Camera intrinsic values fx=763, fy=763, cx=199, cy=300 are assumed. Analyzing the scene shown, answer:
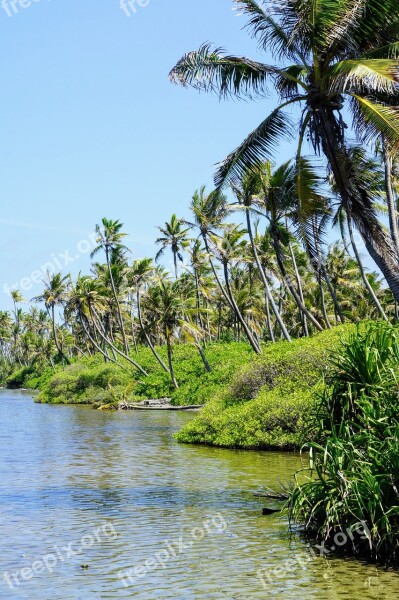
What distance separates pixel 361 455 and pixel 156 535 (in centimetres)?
383

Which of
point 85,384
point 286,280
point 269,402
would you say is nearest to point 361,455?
point 269,402

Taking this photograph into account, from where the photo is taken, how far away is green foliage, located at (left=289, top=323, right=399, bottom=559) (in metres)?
9.77

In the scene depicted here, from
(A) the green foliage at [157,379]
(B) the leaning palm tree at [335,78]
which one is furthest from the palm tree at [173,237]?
(B) the leaning palm tree at [335,78]

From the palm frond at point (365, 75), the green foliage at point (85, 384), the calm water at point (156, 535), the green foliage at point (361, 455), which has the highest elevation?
the palm frond at point (365, 75)

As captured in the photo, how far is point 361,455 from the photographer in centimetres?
1029

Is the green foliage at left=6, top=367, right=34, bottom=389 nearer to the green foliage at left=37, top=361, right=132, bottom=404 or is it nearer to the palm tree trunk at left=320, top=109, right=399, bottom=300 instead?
the green foliage at left=37, top=361, right=132, bottom=404

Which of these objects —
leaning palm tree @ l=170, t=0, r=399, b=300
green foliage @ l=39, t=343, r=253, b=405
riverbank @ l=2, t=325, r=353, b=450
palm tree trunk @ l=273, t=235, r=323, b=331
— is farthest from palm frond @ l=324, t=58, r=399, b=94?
green foliage @ l=39, t=343, r=253, b=405

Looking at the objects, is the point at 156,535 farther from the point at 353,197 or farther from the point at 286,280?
the point at 286,280

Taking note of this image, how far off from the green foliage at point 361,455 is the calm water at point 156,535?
1.62 feet

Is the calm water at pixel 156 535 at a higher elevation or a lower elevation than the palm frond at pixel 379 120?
lower

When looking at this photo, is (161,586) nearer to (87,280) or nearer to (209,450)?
(209,450)

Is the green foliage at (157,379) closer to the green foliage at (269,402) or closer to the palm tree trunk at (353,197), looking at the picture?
the green foliage at (269,402)

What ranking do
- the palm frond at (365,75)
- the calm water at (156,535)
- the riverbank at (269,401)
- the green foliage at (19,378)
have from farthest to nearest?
1. the green foliage at (19,378)
2. the riverbank at (269,401)
3. the palm frond at (365,75)
4. the calm water at (156,535)

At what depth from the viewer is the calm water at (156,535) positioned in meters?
9.30
